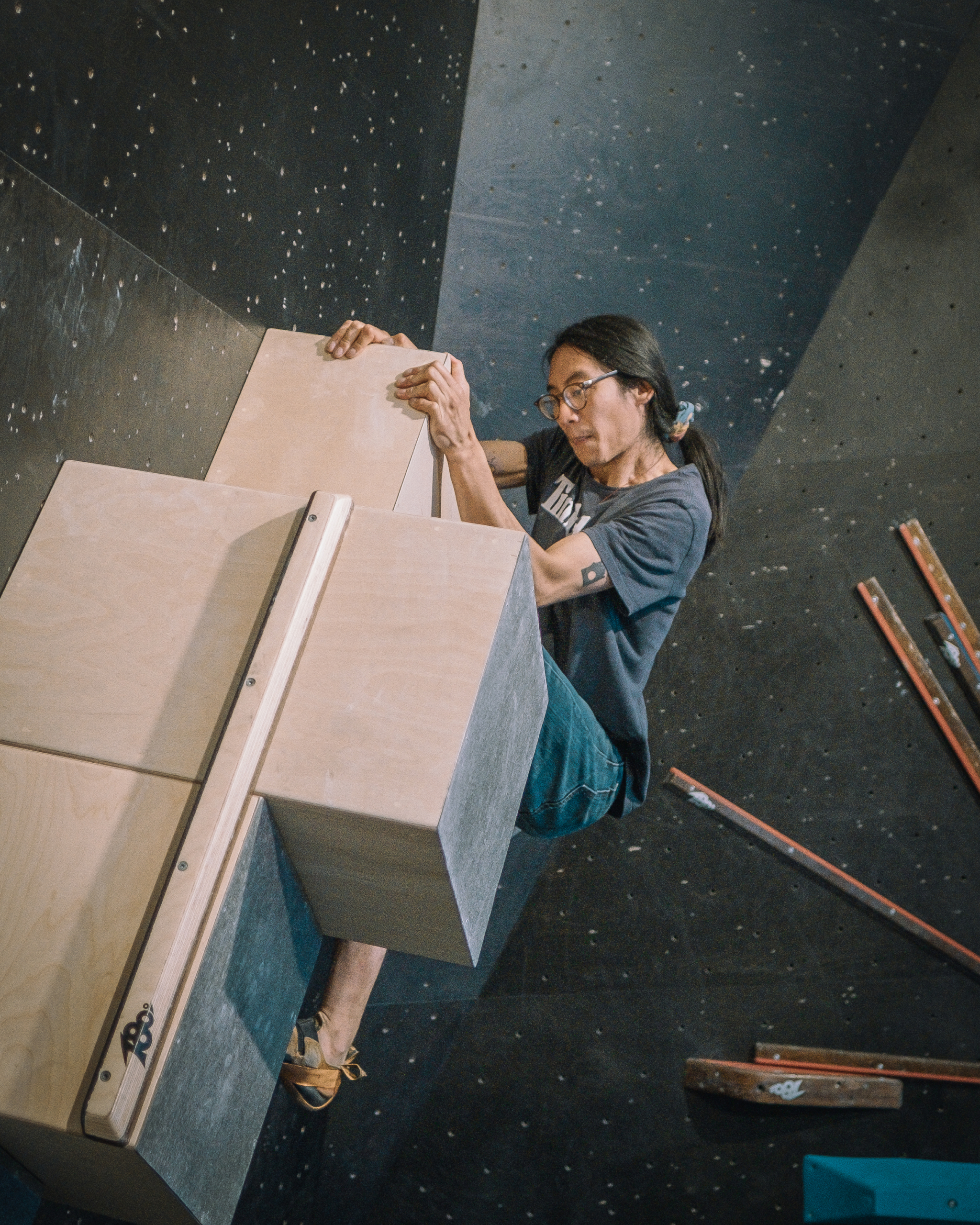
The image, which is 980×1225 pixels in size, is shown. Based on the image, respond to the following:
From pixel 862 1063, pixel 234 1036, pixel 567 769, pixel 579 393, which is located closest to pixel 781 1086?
pixel 862 1063

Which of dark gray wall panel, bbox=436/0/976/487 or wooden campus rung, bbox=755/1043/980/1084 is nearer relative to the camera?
dark gray wall panel, bbox=436/0/976/487

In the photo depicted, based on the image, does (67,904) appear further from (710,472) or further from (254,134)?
(710,472)

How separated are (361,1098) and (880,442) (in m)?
2.18

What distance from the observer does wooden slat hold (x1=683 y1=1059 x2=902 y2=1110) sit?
2633 millimetres

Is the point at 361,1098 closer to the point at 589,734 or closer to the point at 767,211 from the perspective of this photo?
the point at 589,734

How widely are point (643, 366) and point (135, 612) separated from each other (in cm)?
116

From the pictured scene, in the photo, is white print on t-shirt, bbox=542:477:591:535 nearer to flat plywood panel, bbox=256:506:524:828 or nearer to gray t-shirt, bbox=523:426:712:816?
gray t-shirt, bbox=523:426:712:816

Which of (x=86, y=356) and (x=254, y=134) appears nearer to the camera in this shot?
(x=86, y=356)

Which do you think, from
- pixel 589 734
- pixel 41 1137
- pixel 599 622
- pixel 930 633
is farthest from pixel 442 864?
pixel 930 633

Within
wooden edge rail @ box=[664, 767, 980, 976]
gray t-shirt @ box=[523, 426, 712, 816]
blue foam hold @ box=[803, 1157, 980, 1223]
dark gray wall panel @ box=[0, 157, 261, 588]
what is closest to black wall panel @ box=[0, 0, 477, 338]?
dark gray wall panel @ box=[0, 157, 261, 588]

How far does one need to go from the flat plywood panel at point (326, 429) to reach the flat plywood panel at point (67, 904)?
1.85 ft

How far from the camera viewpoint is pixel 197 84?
129 centimetres

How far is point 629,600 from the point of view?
A: 1.78 metres

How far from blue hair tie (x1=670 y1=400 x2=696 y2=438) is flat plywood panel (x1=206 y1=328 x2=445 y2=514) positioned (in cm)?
63
